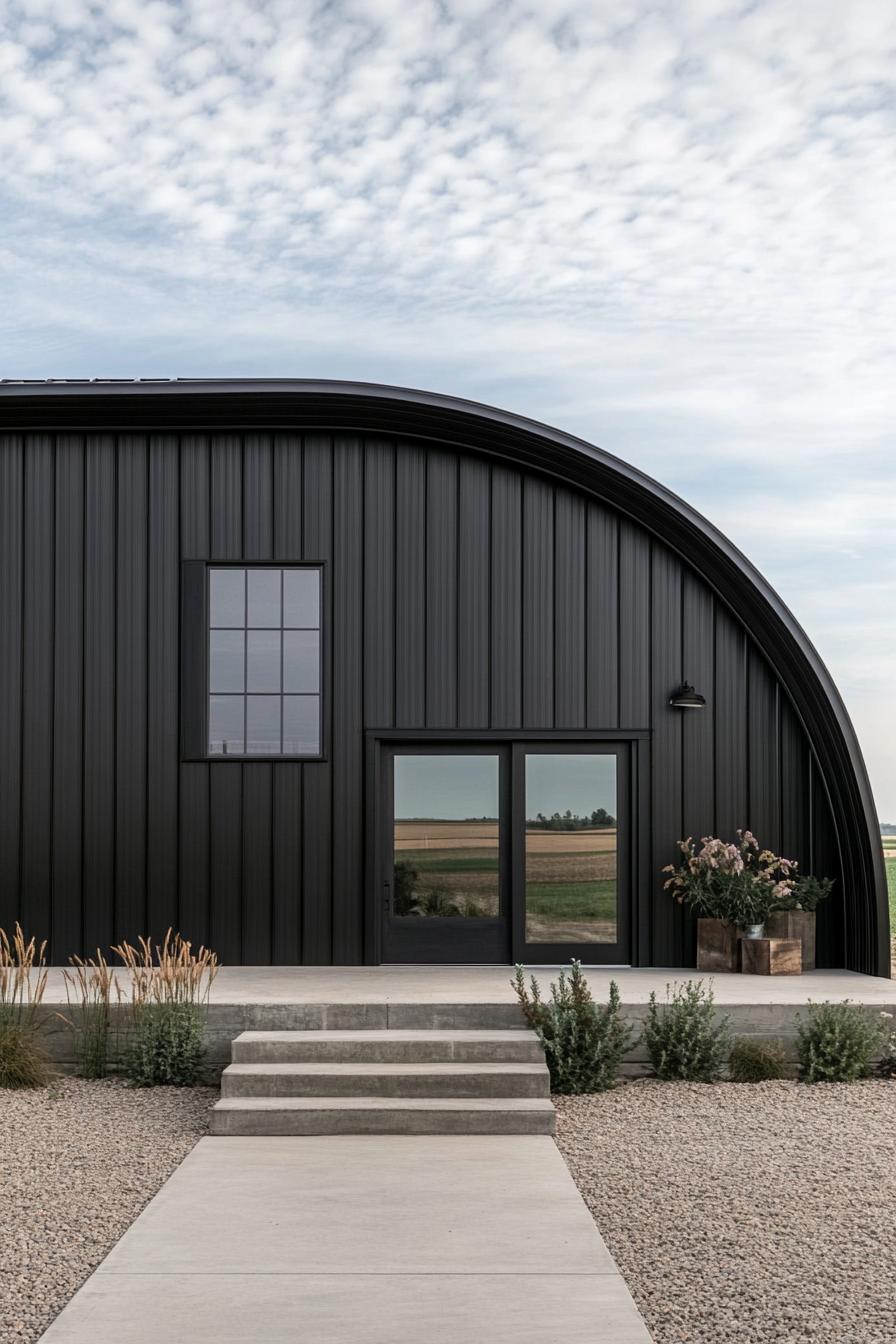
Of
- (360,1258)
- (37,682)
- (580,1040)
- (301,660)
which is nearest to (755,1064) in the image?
(580,1040)

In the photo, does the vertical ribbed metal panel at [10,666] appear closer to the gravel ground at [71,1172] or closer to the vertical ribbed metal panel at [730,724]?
the gravel ground at [71,1172]

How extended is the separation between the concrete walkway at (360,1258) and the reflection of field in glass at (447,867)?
10.9ft

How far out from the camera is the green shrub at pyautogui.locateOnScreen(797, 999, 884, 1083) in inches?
255

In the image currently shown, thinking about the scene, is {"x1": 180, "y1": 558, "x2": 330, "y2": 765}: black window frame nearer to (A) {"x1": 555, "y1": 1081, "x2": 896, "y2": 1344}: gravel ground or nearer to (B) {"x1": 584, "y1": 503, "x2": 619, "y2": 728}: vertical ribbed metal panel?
(B) {"x1": 584, "y1": 503, "x2": 619, "y2": 728}: vertical ribbed metal panel

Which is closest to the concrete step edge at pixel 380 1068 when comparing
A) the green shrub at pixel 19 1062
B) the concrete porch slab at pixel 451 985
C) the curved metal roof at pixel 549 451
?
the concrete porch slab at pixel 451 985

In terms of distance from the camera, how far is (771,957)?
803cm

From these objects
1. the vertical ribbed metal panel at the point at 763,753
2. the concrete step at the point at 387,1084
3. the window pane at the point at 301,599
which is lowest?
the concrete step at the point at 387,1084

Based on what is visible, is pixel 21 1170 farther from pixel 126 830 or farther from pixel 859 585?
pixel 859 585

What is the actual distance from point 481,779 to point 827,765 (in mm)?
2621

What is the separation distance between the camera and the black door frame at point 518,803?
844 cm

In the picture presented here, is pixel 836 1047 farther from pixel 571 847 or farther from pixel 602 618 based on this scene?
pixel 602 618

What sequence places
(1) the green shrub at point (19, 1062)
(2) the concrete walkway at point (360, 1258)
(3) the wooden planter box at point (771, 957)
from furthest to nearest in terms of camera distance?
(3) the wooden planter box at point (771, 957) < (1) the green shrub at point (19, 1062) < (2) the concrete walkway at point (360, 1258)

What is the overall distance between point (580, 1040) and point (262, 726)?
3559 mm

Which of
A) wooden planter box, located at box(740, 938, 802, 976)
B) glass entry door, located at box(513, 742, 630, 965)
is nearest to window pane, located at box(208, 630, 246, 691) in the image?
glass entry door, located at box(513, 742, 630, 965)
